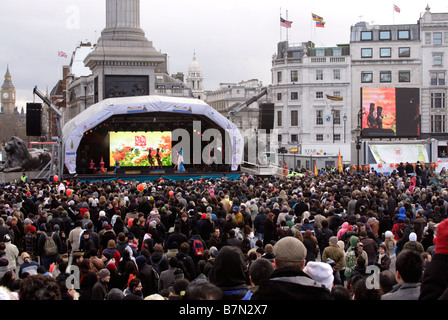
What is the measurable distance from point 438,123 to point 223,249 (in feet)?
246

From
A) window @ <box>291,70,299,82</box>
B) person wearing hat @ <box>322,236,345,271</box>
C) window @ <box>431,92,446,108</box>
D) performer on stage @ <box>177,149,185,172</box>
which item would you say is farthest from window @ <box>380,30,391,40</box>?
person wearing hat @ <box>322,236,345,271</box>

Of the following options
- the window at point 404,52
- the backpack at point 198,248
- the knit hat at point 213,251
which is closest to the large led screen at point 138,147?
the backpack at point 198,248

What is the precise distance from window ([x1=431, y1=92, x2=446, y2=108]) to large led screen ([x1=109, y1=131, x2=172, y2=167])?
4597 centimetres

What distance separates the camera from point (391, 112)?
71938mm

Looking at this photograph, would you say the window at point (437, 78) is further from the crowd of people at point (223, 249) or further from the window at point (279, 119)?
the crowd of people at point (223, 249)

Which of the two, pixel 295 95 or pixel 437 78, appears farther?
pixel 295 95

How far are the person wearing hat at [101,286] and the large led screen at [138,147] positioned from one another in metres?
32.2

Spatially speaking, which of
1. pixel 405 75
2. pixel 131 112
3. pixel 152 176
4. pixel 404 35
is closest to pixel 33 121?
pixel 131 112

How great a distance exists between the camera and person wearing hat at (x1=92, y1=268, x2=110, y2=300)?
9.22m

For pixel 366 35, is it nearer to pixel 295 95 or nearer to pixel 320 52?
pixel 320 52

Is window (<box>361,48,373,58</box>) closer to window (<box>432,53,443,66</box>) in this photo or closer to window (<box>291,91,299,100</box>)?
window (<box>432,53,443,66</box>)

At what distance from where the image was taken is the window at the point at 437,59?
76.0 metres

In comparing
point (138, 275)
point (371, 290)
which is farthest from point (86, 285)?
point (371, 290)
